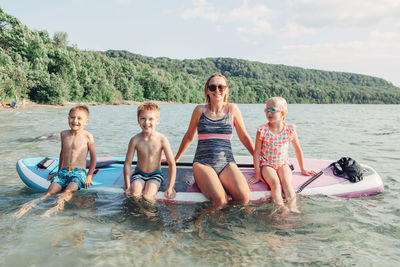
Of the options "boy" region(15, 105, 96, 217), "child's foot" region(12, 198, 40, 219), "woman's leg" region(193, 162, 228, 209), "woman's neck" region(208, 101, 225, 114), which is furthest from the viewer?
"boy" region(15, 105, 96, 217)

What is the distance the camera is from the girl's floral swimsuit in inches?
147

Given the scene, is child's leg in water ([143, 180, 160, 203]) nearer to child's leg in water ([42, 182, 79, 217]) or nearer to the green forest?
child's leg in water ([42, 182, 79, 217])

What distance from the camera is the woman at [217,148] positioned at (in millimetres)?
3426

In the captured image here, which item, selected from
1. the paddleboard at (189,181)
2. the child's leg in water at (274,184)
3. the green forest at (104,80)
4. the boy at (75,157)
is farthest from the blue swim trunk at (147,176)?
the green forest at (104,80)

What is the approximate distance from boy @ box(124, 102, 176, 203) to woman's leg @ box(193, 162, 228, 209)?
31 centimetres

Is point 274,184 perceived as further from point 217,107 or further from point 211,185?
point 217,107

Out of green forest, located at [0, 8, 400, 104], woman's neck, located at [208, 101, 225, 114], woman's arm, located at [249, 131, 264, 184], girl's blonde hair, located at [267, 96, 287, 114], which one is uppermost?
green forest, located at [0, 8, 400, 104]

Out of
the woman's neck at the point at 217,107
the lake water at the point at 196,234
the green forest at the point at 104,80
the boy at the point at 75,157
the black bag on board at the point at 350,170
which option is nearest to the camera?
the lake water at the point at 196,234

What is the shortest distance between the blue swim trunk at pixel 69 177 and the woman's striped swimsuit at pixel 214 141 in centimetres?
143

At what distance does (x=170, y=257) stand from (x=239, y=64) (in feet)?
404

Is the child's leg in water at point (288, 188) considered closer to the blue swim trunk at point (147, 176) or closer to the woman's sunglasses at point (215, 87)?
the woman's sunglasses at point (215, 87)

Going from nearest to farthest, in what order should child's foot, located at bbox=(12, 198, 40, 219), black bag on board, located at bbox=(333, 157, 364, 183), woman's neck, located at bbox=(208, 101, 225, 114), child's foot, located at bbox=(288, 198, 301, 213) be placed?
child's foot, located at bbox=(12, 198, 40, 219)
child's foot, located at bbox=(288, 198, 301, 213)
woman's neck, located at bbox=(208, 101, 225, 114)
black bag on board, located at bbox=(333, 157, 364, 183)

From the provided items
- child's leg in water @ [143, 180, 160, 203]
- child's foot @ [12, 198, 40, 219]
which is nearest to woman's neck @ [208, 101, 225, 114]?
child's leg in water @ [143, 180, 160, 203]

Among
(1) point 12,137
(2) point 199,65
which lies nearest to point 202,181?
(1) point 12,137
